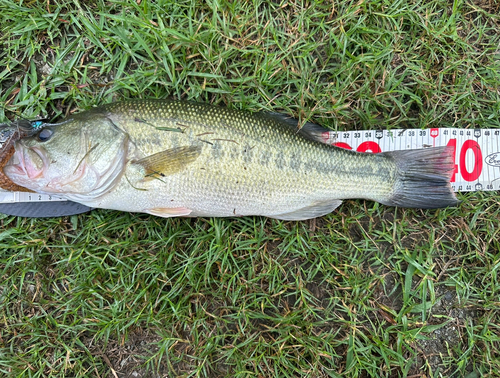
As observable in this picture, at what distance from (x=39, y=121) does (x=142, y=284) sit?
1.69 m

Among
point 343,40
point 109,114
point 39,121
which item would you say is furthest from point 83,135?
point 343,40

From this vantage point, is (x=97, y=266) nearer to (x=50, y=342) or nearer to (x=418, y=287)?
(x=50, y=342)

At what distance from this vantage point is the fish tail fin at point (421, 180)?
294 centimetres

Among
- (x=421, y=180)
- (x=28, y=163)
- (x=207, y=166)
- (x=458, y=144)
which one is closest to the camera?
(x=28, y=163)

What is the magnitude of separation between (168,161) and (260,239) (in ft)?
3.50

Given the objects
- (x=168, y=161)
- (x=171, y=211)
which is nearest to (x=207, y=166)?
(x=168, y=161)

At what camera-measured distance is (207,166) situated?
2.69 meters

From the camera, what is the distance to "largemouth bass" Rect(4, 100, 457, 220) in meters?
2.63

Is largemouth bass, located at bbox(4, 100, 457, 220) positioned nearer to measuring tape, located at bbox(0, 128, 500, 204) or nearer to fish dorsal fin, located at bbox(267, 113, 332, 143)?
fish dorsal fin, located at bbox(267, 113, 332, 143)

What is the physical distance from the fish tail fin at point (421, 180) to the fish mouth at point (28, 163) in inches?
109

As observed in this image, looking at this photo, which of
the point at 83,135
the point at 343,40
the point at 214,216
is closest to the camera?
the point at 83,135

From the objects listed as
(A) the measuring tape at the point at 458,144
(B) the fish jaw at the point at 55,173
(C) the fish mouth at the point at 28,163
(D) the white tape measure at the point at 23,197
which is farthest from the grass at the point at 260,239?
(C) the fish mouth at the point at 28,163

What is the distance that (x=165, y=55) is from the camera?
3.08 meters

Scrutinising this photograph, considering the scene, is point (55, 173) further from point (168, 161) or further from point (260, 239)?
point (260, 239)
